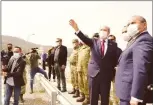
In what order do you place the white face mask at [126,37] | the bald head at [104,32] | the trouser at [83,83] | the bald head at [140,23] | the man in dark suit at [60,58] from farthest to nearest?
the man in dark suit at [60,58]
the trouser at [83,83]
the bald head at [104,32]
the white face mask at [126,37]
the bald head at [140,23]

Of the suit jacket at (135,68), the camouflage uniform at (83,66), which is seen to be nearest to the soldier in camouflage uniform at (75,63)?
the camouflage uniform at (83,66)

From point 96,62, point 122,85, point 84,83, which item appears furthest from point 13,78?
point 122,85

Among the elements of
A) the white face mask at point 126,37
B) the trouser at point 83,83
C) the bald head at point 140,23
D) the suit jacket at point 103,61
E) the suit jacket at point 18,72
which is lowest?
the trouser at point 83,83

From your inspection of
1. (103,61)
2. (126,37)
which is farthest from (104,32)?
(126,37)

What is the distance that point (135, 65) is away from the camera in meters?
5.48

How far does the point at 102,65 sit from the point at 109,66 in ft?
0.57

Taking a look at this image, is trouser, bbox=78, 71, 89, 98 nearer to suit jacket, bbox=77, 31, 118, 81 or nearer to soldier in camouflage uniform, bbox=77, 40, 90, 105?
soldier in camouflage uniform, bbox=77, 40, 90, 105

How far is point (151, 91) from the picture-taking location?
557 cm

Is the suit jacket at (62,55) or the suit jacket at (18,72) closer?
the suit jacket at (18,72)

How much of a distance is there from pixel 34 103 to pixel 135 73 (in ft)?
25.2

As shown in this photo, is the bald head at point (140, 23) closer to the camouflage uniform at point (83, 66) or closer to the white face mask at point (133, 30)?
the white face mask at point (133, 30)

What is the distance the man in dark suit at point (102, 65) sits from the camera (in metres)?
8.30

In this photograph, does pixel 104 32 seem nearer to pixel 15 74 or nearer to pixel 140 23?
pixel 140 23

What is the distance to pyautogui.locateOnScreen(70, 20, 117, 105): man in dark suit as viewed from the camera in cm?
830
